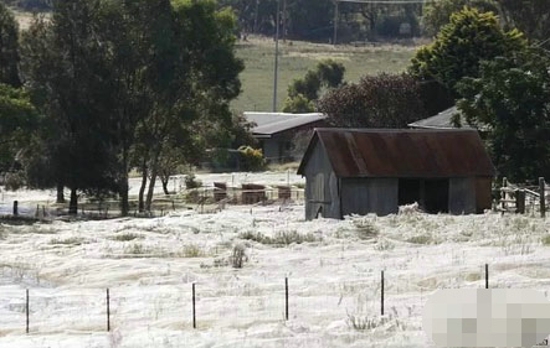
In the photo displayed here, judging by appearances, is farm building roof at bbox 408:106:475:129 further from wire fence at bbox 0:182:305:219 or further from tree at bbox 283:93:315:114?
tree at bbox 283:93:315:114

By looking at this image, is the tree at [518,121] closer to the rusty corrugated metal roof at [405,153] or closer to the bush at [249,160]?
the rusty corrugated metal roof at [405,153]

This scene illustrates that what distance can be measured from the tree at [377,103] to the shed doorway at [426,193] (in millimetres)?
24053

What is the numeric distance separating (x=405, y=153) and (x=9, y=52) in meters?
28.7

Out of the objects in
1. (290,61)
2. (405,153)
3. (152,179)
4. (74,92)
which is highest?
(290,61)

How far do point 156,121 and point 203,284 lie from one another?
42841 mm

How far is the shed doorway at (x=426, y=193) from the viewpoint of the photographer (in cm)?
4806

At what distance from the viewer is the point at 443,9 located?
312ft

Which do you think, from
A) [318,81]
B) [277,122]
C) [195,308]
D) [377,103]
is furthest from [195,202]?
[318,81]

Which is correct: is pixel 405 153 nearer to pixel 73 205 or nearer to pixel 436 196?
pixel 436 196

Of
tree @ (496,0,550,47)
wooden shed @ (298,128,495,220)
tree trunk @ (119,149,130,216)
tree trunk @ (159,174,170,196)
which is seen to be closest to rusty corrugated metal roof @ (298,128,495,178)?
wooden shed @ (298,128,495,220)

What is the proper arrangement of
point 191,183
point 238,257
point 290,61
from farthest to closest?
point 290,61, point 191,183, point 238,257

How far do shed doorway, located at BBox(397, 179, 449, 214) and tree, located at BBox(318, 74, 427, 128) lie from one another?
24053 millimetres

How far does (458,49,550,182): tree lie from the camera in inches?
1991

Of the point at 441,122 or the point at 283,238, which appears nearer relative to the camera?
the point at 283,238
